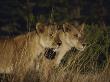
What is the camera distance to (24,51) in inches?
411

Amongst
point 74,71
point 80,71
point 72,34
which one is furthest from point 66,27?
point 74,71

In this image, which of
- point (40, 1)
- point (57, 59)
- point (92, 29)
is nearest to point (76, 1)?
point (40, 1)

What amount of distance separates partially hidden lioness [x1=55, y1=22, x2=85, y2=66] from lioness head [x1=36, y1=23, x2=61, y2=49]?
93 centimetres

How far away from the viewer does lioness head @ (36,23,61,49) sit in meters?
11.8

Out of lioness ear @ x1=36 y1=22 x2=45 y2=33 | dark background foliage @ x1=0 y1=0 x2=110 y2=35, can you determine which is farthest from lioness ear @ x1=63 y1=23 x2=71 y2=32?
dark background foliage @ x1=0 y1=0 x2=110 y2=35

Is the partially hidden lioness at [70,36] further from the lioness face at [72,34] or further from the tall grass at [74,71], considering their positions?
the tall grass at [74,71]

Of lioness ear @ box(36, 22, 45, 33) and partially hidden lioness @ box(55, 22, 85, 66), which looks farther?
partially hidden lioness @ box(55, 22, 85, 66)

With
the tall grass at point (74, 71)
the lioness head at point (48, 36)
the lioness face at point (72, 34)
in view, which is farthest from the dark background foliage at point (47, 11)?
the tall grass at point (74, 71)

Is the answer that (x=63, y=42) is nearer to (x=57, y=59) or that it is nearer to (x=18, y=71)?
(x=57, y=59)

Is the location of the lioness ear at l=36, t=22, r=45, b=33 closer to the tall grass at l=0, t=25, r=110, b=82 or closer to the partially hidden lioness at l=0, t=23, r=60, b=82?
the partially hidden lioness at l=0, t=23, r=60, b=82

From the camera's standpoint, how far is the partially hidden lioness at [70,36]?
1291 cm

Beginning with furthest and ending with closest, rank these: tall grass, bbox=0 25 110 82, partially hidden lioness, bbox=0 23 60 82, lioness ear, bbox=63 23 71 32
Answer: lioness ear, bbox=63 23 71 32 < partially hidden lioness, bbox=0 23 60 82 < tall grass, bbox=0 25 110 82

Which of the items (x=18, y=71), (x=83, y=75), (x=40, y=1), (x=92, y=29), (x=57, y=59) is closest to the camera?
(x=18, y=71)

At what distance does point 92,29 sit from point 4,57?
3.89 metres
